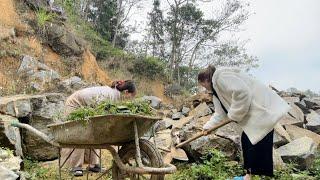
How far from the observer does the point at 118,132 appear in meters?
4.47

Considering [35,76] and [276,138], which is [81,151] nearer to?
[276,138]

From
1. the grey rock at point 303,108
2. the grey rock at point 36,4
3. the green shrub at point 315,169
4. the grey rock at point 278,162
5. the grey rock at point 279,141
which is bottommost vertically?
the green shrub at point 315,169

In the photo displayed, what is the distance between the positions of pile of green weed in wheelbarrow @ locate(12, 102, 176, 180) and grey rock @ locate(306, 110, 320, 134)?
6.30m

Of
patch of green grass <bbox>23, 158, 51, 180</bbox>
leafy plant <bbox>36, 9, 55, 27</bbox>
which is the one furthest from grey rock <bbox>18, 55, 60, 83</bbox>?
patch of green grass <bbox>23, 158, 51, 180</bbox>

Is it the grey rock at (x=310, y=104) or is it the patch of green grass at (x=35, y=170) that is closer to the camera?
the patch of green grass at (x=35, y=170)

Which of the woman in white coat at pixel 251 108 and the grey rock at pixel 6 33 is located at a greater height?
the grey rock at pixel 6 33

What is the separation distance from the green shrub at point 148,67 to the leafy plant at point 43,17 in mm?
7301

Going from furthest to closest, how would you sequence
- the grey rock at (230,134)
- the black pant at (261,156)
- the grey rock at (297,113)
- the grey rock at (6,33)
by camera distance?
the grey rock at (6,33), the grey rock at (297,113), the grey rock at (230,134), the black pant at (261,156)

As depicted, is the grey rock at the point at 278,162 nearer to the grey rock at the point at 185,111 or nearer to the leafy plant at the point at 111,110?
the leafy plant at the point at 111,110

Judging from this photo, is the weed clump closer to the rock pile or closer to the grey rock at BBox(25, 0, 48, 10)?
the rock pile

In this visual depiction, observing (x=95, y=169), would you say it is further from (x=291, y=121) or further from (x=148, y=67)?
(x=148, y=67)

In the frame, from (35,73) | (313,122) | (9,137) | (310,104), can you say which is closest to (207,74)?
(9,137)

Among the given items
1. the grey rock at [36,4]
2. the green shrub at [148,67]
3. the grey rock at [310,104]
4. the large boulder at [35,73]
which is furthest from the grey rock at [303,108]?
the green shrub at [148,67]

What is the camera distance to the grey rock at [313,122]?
10117 mm
